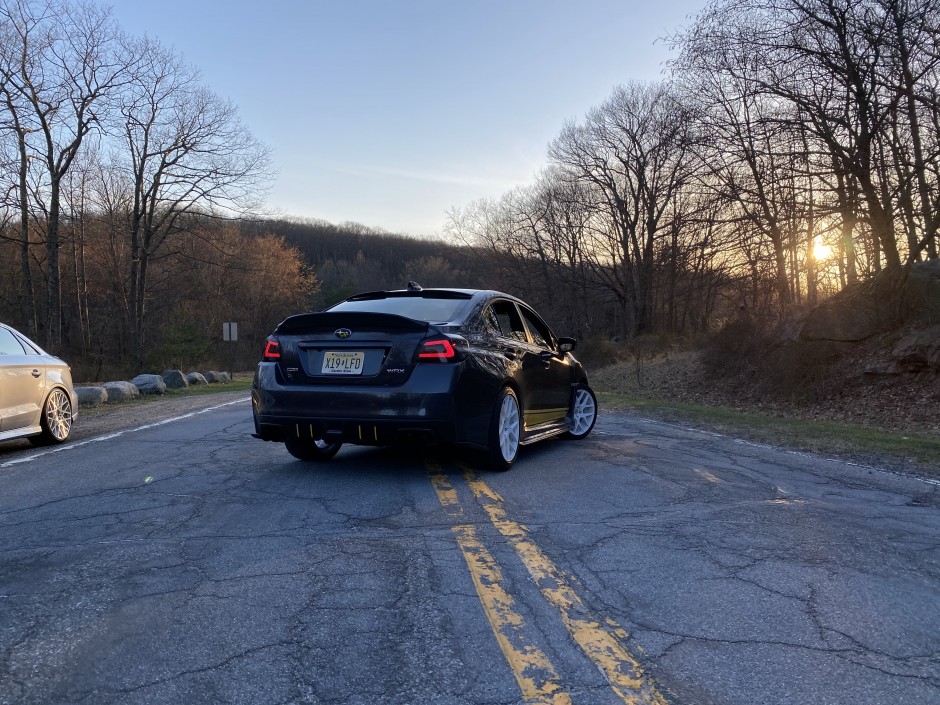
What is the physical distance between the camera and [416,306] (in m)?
6.60

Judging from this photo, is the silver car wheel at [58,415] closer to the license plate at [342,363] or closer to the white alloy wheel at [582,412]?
the license plate at [342,363]

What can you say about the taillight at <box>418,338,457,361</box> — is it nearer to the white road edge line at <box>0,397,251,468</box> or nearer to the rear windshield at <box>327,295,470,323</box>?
the rear windshield at <box>327,295,470,323</box>

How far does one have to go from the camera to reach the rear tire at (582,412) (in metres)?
8.66

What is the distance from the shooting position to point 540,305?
48.4m

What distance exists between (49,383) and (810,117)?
51.3 feet

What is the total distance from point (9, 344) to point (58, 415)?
1.06 metres

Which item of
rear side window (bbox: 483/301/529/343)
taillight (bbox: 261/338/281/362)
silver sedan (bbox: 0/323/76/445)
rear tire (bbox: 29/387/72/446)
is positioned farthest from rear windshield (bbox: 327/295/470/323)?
rear tire (bbox: 29/387/72/446)

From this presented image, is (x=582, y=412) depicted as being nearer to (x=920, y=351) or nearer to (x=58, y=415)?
Result: (x=58, y=415)

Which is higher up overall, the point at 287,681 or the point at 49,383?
the point at 49,383

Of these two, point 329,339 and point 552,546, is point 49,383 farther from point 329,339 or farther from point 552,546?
point 552,546

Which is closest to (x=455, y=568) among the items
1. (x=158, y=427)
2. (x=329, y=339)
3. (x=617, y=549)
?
(x=617, y=549)

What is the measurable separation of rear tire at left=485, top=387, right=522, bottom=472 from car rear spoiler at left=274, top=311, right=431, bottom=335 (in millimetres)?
1031

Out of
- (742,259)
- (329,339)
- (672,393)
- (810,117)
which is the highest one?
(810,117)

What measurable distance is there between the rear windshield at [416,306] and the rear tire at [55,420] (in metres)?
4.34
